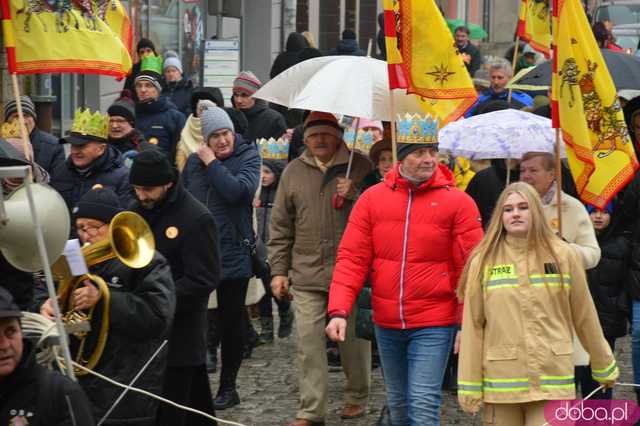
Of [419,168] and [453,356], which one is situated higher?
[419,168]

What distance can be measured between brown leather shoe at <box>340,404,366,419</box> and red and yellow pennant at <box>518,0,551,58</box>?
3.17 m

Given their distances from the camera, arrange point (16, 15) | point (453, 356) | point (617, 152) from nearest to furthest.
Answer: point (16, 15) → point (617, 152) → point (453, 356)

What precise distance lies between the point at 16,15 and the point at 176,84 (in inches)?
300

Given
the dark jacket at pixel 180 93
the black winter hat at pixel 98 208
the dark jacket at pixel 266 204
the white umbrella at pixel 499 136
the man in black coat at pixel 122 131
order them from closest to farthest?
the black winter hat at pixel 98 208 < the white umbrella at pixel 499 136 < the man in black coat at pixel 122 131 < the dark jacket at pixel 266 204 < the dark jacket at pixel 180 93

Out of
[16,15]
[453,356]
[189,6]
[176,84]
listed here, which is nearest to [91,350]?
[16,15]

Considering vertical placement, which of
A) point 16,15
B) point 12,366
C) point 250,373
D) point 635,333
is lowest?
point 250,373

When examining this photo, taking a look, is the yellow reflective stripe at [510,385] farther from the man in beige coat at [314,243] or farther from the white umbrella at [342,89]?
the white umbrella at [342,89]

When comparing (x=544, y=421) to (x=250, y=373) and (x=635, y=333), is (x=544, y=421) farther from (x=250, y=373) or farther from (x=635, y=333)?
(x=250, y=373)

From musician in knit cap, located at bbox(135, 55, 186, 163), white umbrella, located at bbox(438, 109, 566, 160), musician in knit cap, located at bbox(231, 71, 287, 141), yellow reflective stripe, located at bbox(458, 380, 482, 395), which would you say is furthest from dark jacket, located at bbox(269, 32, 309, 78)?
yellow reflective stripe, located at bbox(458, 380, 482, 395)

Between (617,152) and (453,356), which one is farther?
(453,356)

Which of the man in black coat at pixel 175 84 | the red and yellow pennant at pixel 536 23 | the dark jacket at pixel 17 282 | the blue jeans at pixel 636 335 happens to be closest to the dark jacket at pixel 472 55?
the man in black coat at pixel 175 84

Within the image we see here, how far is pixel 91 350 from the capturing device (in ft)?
22.4

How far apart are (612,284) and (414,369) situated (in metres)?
1.71

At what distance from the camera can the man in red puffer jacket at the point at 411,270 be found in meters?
7.66
